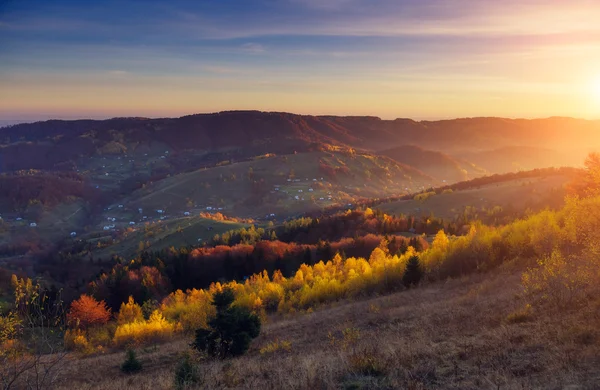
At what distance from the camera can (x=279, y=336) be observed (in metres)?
36.6

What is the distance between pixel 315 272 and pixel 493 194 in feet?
381

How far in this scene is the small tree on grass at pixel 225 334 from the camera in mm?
28578

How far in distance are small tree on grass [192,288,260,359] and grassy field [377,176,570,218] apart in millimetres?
139672

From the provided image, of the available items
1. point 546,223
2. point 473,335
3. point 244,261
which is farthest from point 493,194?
point 473,335

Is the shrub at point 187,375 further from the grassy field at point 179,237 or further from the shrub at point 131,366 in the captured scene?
the grassy field at point 179,237

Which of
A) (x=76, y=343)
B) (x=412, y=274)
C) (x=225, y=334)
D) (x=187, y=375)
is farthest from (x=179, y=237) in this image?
(x=187, y=375)

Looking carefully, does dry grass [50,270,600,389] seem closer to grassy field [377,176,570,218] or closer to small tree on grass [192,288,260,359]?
small tree on grass [192,288,260,359]

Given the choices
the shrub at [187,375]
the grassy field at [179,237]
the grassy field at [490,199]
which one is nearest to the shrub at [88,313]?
the shrub at [187,375]

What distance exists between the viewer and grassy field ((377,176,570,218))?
150 metres

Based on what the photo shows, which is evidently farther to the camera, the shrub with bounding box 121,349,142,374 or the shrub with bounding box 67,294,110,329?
the shrub with bounding box 67,294,110,329

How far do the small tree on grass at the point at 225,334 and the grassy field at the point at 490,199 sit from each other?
139672mm

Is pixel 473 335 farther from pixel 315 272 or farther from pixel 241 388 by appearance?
pixel 315 272

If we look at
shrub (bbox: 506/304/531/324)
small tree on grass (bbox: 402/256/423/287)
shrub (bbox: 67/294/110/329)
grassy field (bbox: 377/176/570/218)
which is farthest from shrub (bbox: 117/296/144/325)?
grassy field (bbox: 377/176/570/218)

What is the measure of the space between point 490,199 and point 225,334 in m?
161
